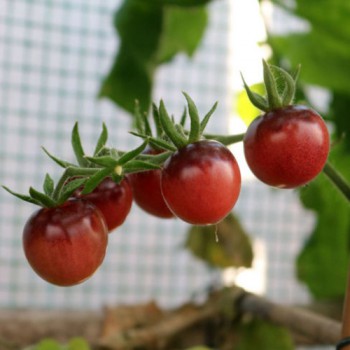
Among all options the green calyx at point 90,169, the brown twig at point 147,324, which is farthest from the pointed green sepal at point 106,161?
the brown twig at point 147,324

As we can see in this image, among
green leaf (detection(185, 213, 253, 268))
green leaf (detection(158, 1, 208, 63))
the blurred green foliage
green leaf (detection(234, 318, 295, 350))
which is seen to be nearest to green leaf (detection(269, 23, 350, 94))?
the blurred green foliage

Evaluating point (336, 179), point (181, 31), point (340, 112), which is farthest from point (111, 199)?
point (181, 31)

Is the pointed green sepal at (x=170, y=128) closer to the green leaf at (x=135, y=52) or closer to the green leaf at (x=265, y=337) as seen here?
the green leaf at (x=265, y=337)

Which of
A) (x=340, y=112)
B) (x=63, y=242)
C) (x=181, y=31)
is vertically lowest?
(x=63, y=242)

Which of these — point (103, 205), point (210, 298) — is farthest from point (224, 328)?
point (103, 205)

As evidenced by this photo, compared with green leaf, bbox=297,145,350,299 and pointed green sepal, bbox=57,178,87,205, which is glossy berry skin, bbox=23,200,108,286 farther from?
green leaf, bbox=297,145,350,299

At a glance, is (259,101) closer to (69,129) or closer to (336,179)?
(336,179)
